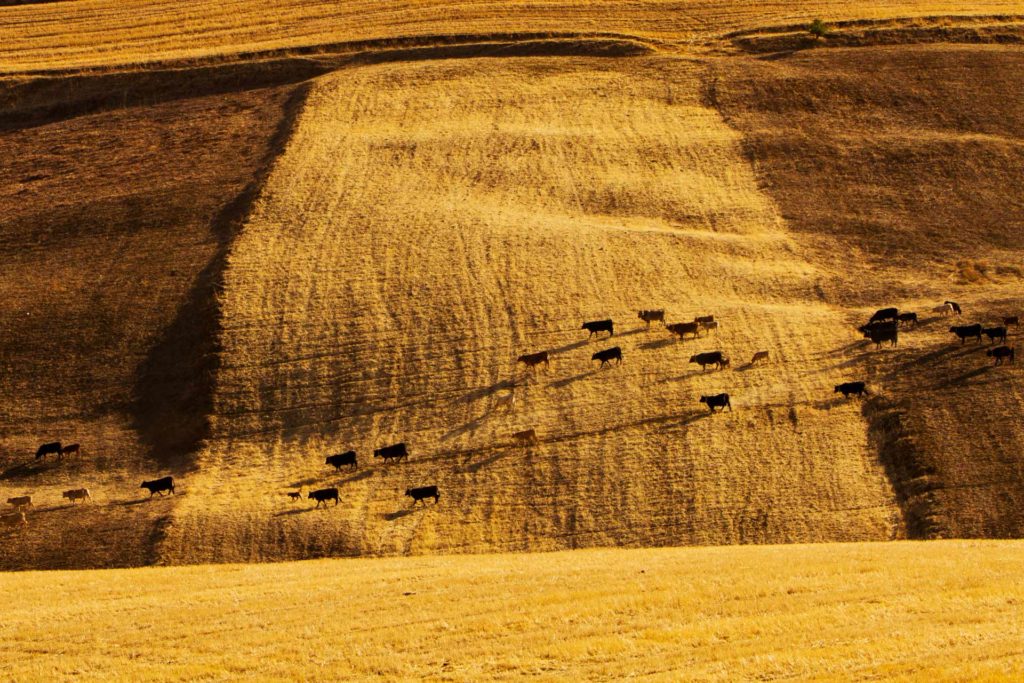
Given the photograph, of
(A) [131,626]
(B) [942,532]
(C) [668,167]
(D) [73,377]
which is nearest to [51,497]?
(D) [73,377]

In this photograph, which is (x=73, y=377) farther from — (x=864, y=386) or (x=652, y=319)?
(x=864, y=386)

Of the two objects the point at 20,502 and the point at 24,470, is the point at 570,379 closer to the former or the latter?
the point at 20,502

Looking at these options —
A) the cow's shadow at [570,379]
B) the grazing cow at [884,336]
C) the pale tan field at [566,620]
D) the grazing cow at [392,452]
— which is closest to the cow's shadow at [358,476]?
the grazing cow at [392,452]

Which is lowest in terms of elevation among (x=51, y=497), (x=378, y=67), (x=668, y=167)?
(x=51, y=497)

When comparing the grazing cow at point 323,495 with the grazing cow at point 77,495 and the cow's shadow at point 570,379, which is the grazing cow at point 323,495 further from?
the cow's shadow at point 570,379

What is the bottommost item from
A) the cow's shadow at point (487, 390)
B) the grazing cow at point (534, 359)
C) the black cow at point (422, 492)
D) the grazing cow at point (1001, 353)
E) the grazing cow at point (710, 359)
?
the black cow at point (422, 492)

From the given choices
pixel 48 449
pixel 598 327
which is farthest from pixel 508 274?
pixel 48 449

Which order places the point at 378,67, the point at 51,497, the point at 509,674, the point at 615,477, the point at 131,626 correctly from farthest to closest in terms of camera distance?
1. the point at 378,67
2. the point at 51,497
3. the point at 615,477
4. the point at 131,626
5. the point at 509,674
